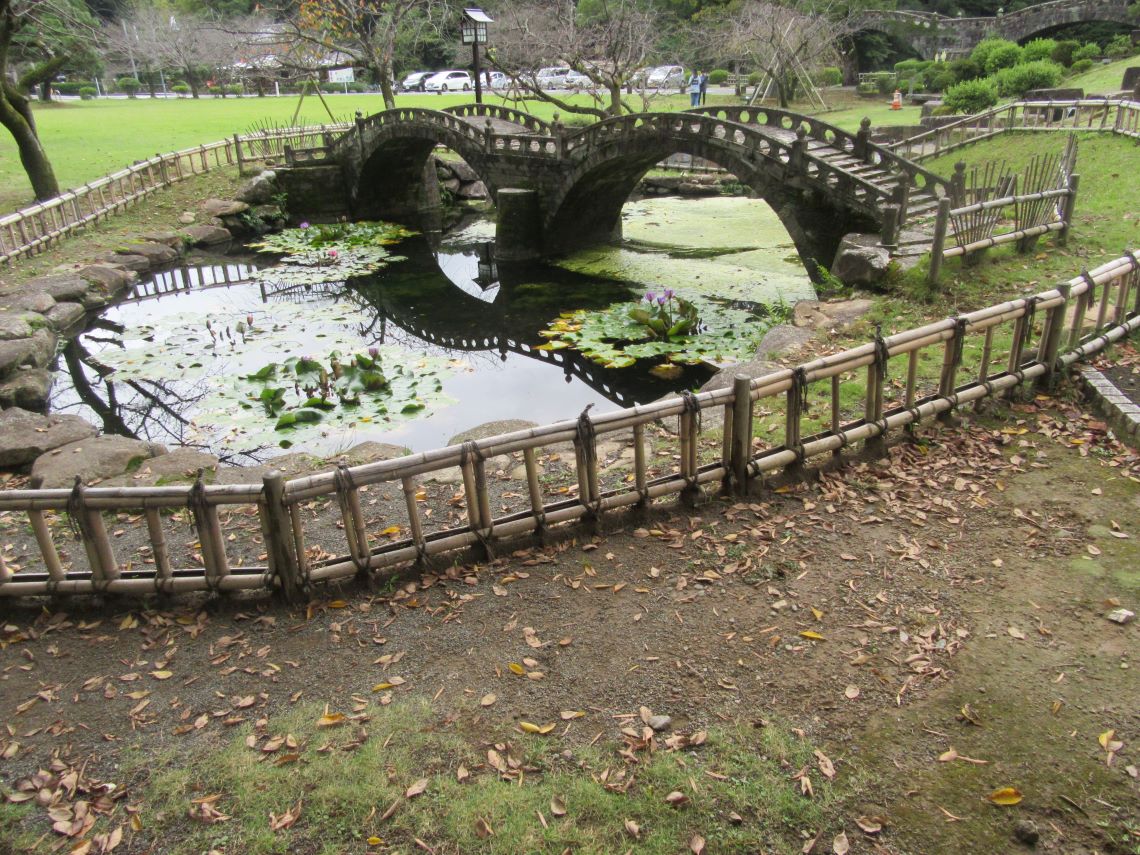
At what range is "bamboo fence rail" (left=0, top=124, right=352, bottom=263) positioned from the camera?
18.0 metres

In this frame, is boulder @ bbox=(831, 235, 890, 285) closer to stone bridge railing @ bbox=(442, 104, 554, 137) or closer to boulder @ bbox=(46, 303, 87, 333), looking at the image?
stone bridge railing @ bbox=(442, 104, 554, 137)

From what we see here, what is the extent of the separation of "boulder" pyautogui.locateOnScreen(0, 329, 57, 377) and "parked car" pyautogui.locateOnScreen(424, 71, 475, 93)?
42389mm

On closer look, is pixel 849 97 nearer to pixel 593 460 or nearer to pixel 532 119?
pixel 532 119

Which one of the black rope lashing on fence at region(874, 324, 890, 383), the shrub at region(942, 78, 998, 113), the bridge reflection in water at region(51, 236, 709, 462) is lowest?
the bridge reflection in water at region(51, 236, 709, 462)

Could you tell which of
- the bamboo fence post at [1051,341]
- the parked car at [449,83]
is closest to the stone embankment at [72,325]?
the bamboo fence post at [1051,341]

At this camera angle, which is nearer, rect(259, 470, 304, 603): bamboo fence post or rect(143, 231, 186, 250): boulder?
rect(259, 470, 304, 603): bamboo fence post

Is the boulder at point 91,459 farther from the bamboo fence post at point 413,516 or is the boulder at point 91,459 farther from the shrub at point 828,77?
the shrub at point 828,77

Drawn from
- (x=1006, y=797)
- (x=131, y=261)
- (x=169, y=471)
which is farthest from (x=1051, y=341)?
(x=131, y=261)

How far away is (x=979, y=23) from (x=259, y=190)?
3733cm

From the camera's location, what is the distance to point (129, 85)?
5888 centimetres

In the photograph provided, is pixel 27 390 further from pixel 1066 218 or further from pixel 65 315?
pixel 1066 218

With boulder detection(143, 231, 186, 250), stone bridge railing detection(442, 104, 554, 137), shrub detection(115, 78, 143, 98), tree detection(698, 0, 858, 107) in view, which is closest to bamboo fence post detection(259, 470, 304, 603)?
stone bridge railing detection(442, 104, 554, 137)

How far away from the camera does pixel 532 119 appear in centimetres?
2272

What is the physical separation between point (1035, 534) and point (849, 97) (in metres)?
38.6
